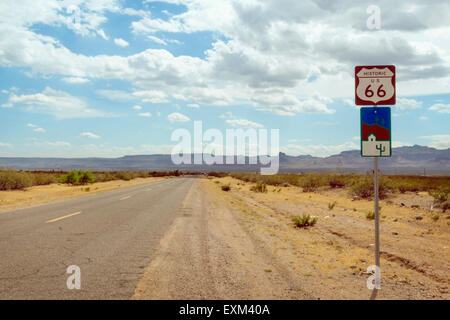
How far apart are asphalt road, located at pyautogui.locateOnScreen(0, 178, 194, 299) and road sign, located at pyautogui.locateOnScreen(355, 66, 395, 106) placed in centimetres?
475

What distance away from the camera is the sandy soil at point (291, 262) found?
5207mm

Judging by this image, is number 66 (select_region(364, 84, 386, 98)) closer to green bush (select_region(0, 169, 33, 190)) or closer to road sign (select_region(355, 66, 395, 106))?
road sign (select_region(355, 66, 395, 106))

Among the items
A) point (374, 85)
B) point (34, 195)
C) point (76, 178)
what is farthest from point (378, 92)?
point (76, 178)

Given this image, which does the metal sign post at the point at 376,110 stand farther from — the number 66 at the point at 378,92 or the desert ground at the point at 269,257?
the desert ground at the point at 269,257

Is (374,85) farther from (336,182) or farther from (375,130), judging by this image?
(336,182)

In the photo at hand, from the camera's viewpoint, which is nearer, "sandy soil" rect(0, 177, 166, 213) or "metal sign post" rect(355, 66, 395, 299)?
"metal sign post" rect(355, 66, 395, 299)

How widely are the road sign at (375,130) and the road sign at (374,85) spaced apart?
17 cm

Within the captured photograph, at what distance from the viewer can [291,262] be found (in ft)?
23.1

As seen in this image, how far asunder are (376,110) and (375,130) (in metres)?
0.34

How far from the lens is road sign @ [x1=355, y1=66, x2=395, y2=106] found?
6027mm

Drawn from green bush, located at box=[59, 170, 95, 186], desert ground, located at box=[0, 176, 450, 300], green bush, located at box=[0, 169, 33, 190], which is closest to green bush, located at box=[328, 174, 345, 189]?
desert ground, located at box=[0, 176, 450, 300]

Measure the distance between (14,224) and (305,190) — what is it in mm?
27580
